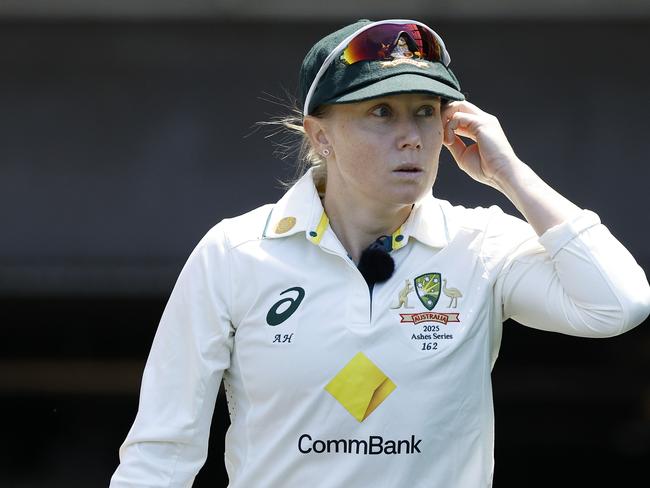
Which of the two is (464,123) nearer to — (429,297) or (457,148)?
(457,148)

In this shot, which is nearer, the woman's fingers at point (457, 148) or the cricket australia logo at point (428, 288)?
the cricket australia logo at point (428, 288)

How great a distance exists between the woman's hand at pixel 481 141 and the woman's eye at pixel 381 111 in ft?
0.51

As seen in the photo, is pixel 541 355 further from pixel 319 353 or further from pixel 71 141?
pixel 319 353

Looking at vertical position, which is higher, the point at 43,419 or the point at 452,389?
the point at 452,389

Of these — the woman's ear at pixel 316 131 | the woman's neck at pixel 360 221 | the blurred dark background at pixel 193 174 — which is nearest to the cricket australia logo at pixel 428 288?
the woman's neck at pixel 360 221

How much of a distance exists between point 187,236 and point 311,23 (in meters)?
1.28

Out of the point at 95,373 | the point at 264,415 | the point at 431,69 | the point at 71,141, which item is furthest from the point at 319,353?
the point at 95,373

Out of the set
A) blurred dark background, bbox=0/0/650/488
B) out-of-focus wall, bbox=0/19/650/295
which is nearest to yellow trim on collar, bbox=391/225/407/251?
blurred dark background, bbox=0/0/650/488

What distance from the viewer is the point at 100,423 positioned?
6219 mm

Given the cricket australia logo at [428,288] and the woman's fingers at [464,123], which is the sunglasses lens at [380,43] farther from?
the cricket australia logo at [428,288]

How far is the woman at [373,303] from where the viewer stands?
7.16ft

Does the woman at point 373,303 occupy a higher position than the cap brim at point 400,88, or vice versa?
the cap brim at point 400,88

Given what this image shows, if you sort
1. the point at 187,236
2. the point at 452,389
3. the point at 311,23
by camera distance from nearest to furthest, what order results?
1. the point at 452,389
2. the point at 311,23
3. the point at 187,236

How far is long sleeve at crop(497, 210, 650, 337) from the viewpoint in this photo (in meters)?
2.17
